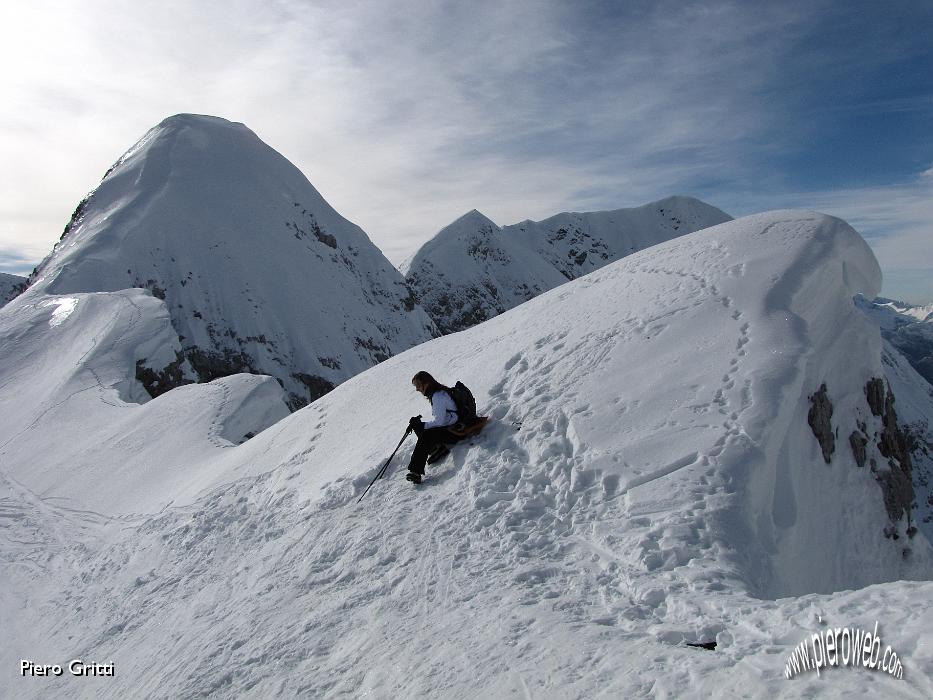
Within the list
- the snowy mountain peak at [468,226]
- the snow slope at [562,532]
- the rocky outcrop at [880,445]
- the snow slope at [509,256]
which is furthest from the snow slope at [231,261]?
the snowy mountain peak at [468,226]

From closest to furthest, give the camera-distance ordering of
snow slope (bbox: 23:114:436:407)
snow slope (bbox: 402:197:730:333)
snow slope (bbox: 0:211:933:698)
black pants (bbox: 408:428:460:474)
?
1. snow slope (bbox: 0:211:933:698)
2. black pants (bbox: 408:428:460:474)
3. snow slope (bbox: 23:114:436:407)
4. snow slope (bbox: 402:197:730:333)

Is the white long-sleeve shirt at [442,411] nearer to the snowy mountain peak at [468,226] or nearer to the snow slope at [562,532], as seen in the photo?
the snow slope at [562,532]

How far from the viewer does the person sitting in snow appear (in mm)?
6734

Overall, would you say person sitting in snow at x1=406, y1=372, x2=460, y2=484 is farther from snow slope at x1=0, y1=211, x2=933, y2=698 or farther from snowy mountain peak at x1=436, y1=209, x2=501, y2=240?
snowy mountain peak at x1=436, y1=209, x2=501, y2=240

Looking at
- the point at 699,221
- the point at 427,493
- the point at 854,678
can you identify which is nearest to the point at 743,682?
the point at 854,678

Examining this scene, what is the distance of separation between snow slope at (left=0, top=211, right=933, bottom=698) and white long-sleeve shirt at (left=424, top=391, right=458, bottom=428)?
398mm

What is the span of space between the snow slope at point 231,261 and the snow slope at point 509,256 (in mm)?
32581

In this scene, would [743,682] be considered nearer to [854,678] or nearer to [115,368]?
[854,678]

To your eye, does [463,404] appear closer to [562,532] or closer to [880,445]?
[562,532]

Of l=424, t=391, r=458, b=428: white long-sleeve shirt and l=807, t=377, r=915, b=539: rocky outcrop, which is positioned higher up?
l=424, t=391, r=458, b=428: white long-sleeve shirt

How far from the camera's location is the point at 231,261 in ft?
139

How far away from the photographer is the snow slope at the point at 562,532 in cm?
386

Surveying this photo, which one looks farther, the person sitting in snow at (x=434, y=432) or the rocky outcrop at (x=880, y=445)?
the rocky outcrop at (x=880, y=445)

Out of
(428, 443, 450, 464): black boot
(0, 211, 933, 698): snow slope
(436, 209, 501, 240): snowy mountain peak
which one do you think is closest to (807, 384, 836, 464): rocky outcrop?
(0, 211, 933, 698): snow slope
